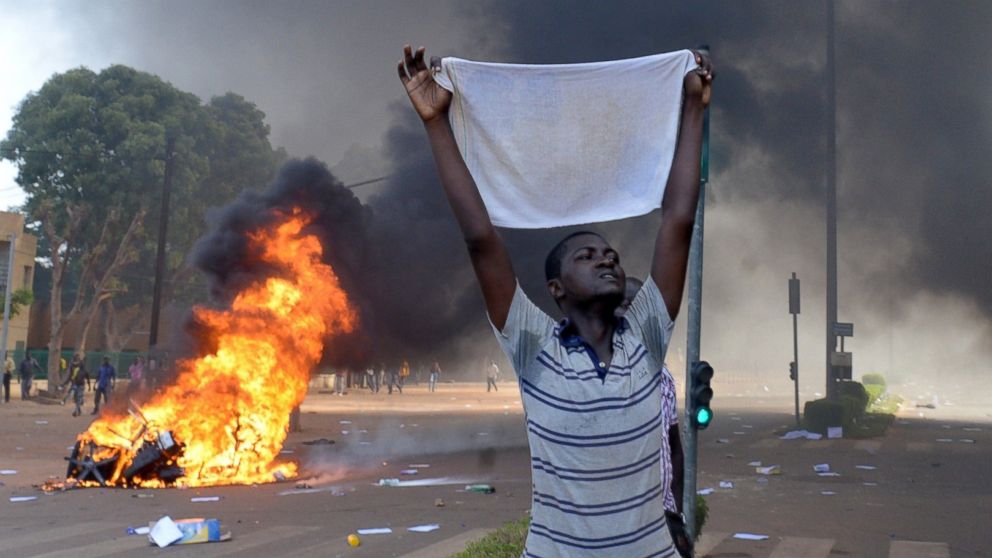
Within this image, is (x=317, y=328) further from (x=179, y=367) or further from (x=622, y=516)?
(x=622, y=516)

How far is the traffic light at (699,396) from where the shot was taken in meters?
7.92

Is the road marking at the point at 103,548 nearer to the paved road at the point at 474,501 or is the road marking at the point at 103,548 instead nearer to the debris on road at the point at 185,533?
the paved road at the point at 474,501

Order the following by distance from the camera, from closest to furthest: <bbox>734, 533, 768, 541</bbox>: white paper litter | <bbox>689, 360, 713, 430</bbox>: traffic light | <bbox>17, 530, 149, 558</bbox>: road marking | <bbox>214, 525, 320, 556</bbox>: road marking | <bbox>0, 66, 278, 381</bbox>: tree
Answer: <bbox>689, 360, 713, 430</bbox>: traffic light, <bbox>17, 530, 149, 558</bbox>: road marking, <bbox>214, 525, 320, 556</bbox>: road marking, <bbox>734, 533, 768, 541</bbox>: white paper litter, <bbox>0, 66, 278, 381</bbox>: tree

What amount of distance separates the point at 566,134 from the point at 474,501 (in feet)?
29.8

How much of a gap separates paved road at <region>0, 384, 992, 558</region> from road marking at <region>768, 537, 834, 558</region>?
16mm

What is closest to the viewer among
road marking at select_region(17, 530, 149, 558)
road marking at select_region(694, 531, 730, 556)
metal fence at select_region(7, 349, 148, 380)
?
road marking at select_region(17, 530, 149, 558)

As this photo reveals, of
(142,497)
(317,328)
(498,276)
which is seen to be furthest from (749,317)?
(498,276)

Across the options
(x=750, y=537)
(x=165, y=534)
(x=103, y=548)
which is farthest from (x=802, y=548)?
(x=103, y=548)

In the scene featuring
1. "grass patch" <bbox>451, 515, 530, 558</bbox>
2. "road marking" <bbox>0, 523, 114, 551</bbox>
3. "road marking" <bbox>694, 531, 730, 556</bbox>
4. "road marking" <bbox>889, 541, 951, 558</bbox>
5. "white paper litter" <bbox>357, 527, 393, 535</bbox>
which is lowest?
"road marking" <bbox>0, 523, 114, 551</bbox>

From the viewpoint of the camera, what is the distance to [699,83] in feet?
9.77

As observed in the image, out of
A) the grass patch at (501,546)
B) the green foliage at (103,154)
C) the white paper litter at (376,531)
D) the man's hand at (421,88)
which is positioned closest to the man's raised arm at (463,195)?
the man's hand at (421,88)

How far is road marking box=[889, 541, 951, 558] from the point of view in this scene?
8.33 metres

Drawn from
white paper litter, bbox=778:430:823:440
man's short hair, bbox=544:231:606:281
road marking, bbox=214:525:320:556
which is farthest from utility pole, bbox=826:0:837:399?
man's short hair, bbox=544:231:606:281

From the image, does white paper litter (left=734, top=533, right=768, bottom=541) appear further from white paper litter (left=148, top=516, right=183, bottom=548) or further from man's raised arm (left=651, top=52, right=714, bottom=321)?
man's raised arm (left=651, top=52, right=714, bottom=321)
